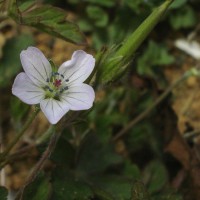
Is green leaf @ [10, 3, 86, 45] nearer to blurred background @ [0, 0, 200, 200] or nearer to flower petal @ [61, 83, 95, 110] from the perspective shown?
blurred background @ [0, 0, 200, 200]

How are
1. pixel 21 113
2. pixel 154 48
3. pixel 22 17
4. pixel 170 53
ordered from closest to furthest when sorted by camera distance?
pixel 22 17 < pixel 21 113 < pixel 154 48 < pixel 170 53

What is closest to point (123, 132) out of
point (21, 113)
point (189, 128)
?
point (189, 128)

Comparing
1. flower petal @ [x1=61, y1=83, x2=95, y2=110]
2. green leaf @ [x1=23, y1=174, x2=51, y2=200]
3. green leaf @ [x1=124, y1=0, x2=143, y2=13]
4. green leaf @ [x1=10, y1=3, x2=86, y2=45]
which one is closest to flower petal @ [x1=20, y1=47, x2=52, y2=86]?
flower petal @ [x1=61, y1=83, x2=95, y2=110]

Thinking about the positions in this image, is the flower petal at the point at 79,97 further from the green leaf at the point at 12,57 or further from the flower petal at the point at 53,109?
the green leaf at the point at 12,57

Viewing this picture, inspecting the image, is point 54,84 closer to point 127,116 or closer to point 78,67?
point 78,67

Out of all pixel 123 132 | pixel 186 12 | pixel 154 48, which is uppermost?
pixel 186 12

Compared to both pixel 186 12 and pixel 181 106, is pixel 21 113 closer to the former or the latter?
pixel 181 106

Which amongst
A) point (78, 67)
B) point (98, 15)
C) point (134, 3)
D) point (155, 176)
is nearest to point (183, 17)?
point (134, 3)
